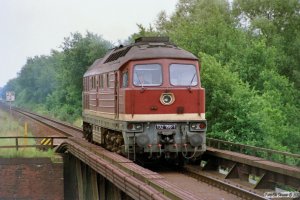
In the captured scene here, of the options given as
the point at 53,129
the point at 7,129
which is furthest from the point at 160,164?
the point at 7,129

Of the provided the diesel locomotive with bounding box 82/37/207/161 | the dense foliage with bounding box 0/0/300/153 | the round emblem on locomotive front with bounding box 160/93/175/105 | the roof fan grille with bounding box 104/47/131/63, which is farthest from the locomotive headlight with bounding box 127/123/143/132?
the dense foliage with bounding box 0/0/300/153

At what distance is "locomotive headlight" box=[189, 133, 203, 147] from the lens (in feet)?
51.5

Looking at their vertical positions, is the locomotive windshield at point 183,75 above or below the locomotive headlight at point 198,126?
above

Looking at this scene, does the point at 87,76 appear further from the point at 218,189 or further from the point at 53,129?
the point at 53,129

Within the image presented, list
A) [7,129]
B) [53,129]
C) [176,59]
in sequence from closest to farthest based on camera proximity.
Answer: [176,59], [53,129], [7,129]

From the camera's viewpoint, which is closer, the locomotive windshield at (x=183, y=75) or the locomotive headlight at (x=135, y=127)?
the locomotive headlight at (x=135, y=127)

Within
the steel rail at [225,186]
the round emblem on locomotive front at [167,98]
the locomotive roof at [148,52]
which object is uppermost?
the locomotive roof at [148,52]

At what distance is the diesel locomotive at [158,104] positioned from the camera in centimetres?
1559

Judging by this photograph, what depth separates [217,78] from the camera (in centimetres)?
2356

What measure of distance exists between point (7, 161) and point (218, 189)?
10.9 meters

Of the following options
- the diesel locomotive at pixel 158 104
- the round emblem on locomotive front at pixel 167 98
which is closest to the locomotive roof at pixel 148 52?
the diesel locomotive at pixel 158 104

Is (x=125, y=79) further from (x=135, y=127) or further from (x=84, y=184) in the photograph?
(x=84, y=184)

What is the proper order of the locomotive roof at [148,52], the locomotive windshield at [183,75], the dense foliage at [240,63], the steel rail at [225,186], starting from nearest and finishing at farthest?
1. the steel rail at [225,186]
2. the locomotive roof at [148,52]
3. the locomotive windshield at [183,75]
4. the dense foliage at [240,63]

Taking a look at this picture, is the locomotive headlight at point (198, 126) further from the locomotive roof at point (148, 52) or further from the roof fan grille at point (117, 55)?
the roof fan grille at point (117, 55)
